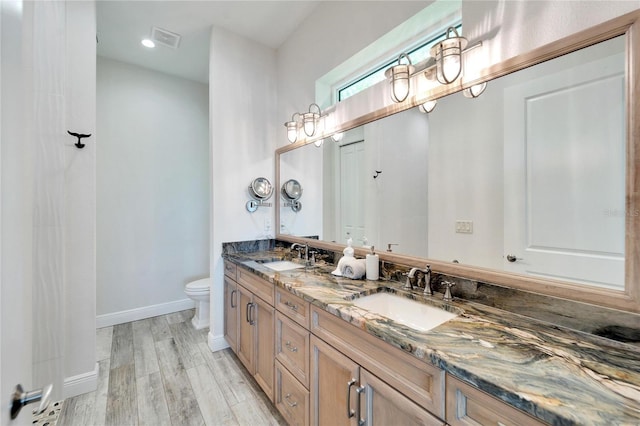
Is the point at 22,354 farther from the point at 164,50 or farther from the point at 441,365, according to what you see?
the point at 164,50

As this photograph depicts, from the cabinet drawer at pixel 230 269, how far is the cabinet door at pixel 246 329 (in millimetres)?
158

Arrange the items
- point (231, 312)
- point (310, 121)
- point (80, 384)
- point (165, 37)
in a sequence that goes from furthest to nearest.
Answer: point (165, 37), point (231, 312), point (310, 121), point (80, 384)

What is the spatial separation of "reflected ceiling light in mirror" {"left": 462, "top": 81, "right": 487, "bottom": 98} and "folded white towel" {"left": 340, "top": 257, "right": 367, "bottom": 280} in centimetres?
104

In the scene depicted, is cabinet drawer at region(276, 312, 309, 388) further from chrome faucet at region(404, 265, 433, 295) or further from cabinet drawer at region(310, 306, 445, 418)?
chrome faucet at region(404, 265, 433, 295)

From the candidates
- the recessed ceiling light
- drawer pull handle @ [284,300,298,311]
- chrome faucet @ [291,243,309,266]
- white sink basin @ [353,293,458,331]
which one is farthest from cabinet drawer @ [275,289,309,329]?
the recessed ceiling light

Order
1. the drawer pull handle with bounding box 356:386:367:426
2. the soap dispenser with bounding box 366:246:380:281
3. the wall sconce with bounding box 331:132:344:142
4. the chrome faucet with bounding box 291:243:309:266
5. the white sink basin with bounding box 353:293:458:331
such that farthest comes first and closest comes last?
the chrome faucet with bounding box 291:243:309:266 < the wall sconce with bounding box 331:132:344:142 < the soap dispenser with bounding box 366:246:380:281 < the white sink basin with bounding box 353:293:458:331 < the drawer pull handle with bounding box 356:386:367:426

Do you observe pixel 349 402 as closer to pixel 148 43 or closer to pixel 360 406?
pixel 360 406

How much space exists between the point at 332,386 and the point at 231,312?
4.62 feet

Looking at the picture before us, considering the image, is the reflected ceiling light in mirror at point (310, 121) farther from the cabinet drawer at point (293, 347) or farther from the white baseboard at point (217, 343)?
the white baseboard at point (217, 343)

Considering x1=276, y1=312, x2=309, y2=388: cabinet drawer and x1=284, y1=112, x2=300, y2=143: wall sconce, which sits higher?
x1=284, y1=112, x2=300, y2=143: wall sconce

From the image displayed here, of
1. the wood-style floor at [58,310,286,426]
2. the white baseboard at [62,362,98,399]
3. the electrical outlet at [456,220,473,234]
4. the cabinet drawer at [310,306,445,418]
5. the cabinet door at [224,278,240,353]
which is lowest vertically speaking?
the wood-style floor at [58,310,286,426]

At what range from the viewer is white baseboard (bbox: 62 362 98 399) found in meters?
1.90

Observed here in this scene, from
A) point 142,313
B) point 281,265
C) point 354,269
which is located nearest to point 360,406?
point 354,269

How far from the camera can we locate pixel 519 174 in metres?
1.20
